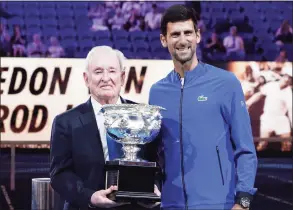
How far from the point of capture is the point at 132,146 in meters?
2.34

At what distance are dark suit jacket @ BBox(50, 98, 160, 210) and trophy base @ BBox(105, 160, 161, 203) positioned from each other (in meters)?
0.07

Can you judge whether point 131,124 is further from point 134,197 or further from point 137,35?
point 137,35

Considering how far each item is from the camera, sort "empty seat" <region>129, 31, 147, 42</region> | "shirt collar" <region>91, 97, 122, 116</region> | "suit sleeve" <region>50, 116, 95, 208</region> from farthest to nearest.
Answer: "empty seat" <region>129, 31, 147, 42</region>, "shirt collar" <region>91, 97, 122, 116</region>, "suit sleeve" <region>50, 116, 95, 208</region>

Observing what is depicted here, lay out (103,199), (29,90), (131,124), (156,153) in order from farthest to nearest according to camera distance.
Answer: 1. (29,90)
2. (156,153)
3. (131,124)
4. (103,199)

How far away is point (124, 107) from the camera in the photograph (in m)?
2.31

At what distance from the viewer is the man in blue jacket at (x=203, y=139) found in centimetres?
233

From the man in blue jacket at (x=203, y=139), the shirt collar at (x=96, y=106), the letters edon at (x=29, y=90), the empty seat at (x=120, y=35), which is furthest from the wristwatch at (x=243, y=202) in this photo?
the empty seat at (x=120, y=35)

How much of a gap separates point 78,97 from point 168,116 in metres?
8.44

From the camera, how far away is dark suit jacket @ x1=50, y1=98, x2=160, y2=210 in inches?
92.6

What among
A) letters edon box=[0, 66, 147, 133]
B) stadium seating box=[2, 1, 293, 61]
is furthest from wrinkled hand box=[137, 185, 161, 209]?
stadium seating box=[2, 1, 293, 61]

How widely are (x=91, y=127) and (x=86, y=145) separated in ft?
0.27

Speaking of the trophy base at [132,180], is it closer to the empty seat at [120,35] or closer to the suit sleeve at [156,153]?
the suit sleeve at [156,153]

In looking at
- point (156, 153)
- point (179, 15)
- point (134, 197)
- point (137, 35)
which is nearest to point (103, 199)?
point (134, 197)

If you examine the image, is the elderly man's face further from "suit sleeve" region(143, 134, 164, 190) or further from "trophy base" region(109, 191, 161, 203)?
"trophy base" region(109, 191, 161, 203)
